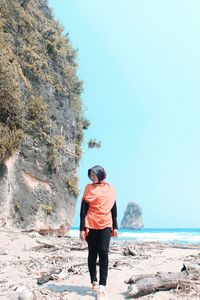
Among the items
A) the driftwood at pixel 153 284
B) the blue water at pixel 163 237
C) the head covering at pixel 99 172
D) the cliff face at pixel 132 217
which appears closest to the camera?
the driftwood at pixel 153 284

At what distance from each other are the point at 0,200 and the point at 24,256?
6.05 m

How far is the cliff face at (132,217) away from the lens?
108m

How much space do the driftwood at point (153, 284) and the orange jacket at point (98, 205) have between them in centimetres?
88

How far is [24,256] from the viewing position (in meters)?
8.49

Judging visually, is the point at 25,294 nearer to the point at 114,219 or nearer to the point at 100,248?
the point at 100,248

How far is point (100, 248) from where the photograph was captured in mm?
5031

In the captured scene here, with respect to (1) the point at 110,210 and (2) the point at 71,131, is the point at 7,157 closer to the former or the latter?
(2) the point at 71,131

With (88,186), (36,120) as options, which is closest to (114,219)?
(88,186)

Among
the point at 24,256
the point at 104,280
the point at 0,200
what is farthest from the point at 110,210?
the point at 0,200

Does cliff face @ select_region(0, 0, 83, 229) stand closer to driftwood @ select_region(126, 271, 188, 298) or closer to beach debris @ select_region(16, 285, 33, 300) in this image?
beach debris @ select_region(16, 285, 33, 300)

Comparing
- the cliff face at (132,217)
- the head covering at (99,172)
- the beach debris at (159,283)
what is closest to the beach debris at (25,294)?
the beach debris at (159,283)

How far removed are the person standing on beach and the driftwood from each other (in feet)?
1.67

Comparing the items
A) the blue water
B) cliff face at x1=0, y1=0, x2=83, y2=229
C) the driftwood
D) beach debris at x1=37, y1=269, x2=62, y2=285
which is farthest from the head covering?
the blue water

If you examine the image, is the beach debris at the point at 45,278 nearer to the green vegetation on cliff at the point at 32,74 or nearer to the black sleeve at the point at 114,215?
the black sleeve at the point at 114,215
